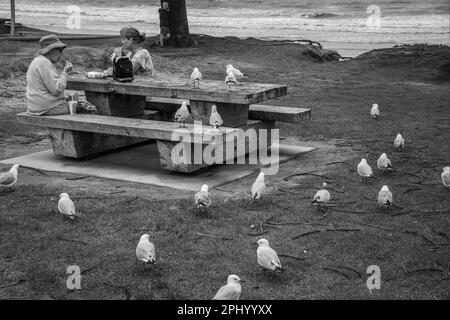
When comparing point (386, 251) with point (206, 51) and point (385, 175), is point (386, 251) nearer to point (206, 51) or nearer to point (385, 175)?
Answer: point (385, 175)

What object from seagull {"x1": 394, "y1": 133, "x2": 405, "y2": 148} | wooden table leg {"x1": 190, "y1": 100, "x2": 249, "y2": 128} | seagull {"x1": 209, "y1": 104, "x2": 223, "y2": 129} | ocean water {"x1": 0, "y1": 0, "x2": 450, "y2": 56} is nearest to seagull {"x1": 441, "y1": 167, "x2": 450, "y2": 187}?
seagull {"x1": 394, "y1": 133, "x2": 405, "y2": 148}

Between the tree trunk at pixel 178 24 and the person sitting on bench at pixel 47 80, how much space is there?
1121cm

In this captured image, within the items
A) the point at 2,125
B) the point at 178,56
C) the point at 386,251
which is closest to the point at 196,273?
the point at 386,251

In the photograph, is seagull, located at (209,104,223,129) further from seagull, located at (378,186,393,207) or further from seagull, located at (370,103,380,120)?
seagull, located at (370,103,380,120)

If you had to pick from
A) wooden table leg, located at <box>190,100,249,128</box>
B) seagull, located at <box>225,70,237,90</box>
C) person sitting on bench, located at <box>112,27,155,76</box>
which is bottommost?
wooden table leg, located at <box>190,100,249,128</box>

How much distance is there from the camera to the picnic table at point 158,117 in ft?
32.1

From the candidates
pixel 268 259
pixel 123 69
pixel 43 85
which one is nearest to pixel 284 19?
pixel 123 69

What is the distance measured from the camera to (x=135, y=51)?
11.8 metres

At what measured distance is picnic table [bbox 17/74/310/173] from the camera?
9.80 meters

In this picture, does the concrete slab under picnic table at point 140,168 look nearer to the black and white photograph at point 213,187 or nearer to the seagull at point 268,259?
the black and white photograph at point 213,187

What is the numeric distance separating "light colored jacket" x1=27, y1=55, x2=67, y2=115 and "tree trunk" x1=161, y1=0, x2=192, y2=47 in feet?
37.0

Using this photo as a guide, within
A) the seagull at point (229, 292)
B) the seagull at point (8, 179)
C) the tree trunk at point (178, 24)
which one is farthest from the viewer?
the tree trunk at point (178, 24)

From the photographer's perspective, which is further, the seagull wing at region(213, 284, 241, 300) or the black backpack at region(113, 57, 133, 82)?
the black backpack at region(113, 57, 133, 82)

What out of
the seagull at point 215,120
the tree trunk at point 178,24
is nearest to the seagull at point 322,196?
the seagull at point 215,120
